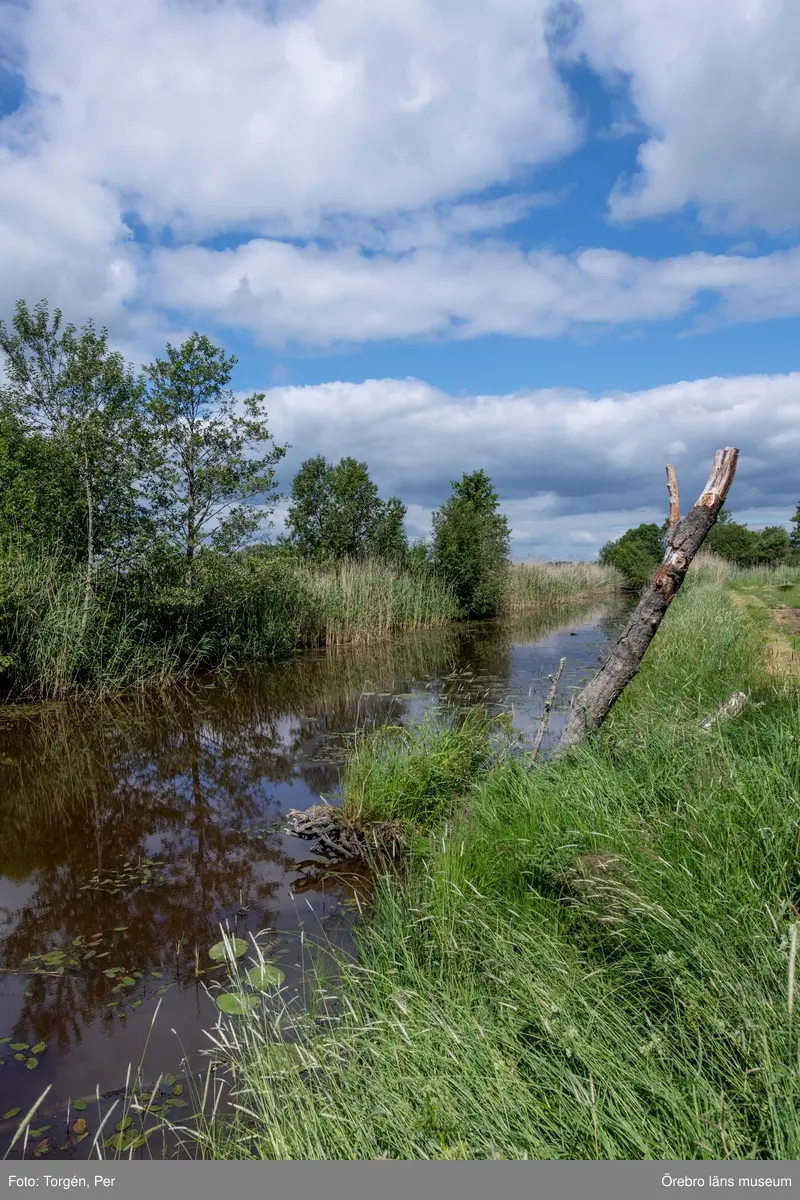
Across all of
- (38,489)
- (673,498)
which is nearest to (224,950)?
(673,498)

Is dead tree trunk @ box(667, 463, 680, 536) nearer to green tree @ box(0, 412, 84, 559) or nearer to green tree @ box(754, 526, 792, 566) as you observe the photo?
green tree @ box(0, 412, 84, 559)

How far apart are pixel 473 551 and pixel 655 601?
21.0 meters

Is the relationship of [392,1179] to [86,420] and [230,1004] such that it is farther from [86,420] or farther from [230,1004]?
[86,420]

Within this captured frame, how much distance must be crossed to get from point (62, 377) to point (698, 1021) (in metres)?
13.2

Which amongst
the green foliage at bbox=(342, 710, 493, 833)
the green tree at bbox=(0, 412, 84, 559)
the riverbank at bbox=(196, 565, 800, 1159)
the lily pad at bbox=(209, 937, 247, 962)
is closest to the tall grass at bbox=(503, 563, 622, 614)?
the green tree at bbox=(0, 412, 84, 559)

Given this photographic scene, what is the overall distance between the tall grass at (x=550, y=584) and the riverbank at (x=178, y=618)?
8.34 meters

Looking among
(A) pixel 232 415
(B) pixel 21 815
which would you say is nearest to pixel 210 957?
(B) pixel 21 815

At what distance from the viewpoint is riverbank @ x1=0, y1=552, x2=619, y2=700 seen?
443 inches

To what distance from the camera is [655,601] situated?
532 cm

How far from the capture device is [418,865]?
4.86 metres

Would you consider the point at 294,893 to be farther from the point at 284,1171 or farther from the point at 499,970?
the point at 284,1171

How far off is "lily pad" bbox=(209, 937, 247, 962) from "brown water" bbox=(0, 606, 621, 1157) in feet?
0.22

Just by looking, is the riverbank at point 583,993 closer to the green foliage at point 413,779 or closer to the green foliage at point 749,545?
the green foliage at point 413,779

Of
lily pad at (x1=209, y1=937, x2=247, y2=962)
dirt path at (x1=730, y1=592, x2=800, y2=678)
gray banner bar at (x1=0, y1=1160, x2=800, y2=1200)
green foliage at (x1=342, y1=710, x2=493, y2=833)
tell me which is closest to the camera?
gray banner bar at (x1=0, y1=1160, x2=800, y2=1200)
